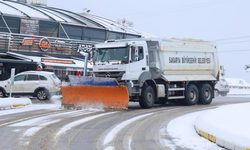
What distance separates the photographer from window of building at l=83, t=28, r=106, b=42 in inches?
1443

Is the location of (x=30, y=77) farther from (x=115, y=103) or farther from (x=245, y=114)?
(x=245, y=114)

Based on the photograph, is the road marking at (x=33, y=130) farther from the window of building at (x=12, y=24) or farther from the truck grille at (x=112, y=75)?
the window of building at (x=12, y=24)

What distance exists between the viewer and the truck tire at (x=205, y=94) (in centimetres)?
1875

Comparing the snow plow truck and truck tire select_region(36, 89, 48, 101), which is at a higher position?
the snow plow truck

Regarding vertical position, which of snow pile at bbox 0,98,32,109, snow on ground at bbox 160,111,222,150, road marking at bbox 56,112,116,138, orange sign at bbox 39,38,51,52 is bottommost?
snow on ground at bbox 160,111,222,150

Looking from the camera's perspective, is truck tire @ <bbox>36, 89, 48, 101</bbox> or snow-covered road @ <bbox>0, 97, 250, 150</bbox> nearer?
snow-covered road @ <bbox>0, 97, 250, 150</bbox>

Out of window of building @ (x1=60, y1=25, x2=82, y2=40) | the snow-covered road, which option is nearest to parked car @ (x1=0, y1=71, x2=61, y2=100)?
the snow-covered road

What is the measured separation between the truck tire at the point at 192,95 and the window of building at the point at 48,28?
770 inches

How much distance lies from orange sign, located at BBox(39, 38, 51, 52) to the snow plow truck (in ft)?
53.0

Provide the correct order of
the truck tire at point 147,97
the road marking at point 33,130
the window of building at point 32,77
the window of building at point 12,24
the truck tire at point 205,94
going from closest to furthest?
the road marking at point 33,130 < the truck tire at point 147,97 < the truck tire at point 205,94 < the window of building at point 32,77 < the window of building at point 12,24

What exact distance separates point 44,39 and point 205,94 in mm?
17540

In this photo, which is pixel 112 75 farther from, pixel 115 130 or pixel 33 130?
pixel 33 130

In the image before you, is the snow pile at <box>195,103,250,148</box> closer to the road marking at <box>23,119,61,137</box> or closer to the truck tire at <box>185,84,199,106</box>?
the road marking at <box>23,119,61,137</box>

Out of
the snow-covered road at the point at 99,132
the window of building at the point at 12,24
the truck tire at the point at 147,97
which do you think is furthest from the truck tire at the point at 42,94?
the window of building at the point at 12,24
